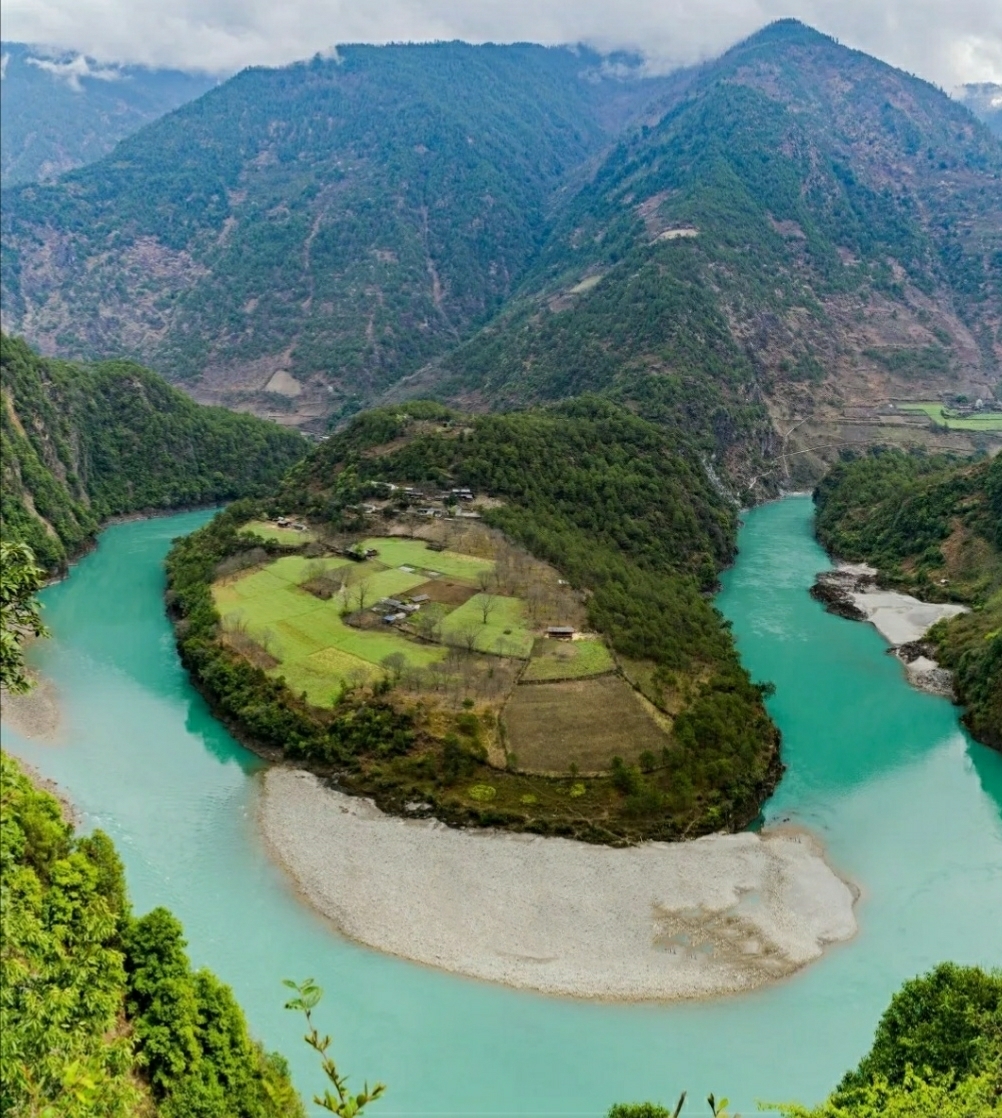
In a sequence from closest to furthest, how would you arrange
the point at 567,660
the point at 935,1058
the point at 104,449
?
the point at 935,1058
the point at 567,660
the point at 104,449

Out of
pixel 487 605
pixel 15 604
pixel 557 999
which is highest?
pixel 15 604

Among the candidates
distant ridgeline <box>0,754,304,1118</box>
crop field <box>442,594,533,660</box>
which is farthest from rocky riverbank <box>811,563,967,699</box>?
A: distant ridgeline <box>0,754,304,1118</box>

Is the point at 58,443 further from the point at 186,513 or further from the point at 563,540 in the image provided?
the point at 563,540

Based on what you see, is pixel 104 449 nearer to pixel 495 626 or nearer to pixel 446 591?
pixel 446 591

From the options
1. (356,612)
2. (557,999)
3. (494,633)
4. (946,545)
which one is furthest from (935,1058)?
(946,545)

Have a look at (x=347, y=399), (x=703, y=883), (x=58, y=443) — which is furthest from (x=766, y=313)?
(x=703, y=883)

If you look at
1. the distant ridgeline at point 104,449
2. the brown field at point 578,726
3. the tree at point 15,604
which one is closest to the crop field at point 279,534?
the distant ridgeline at point 104,449
